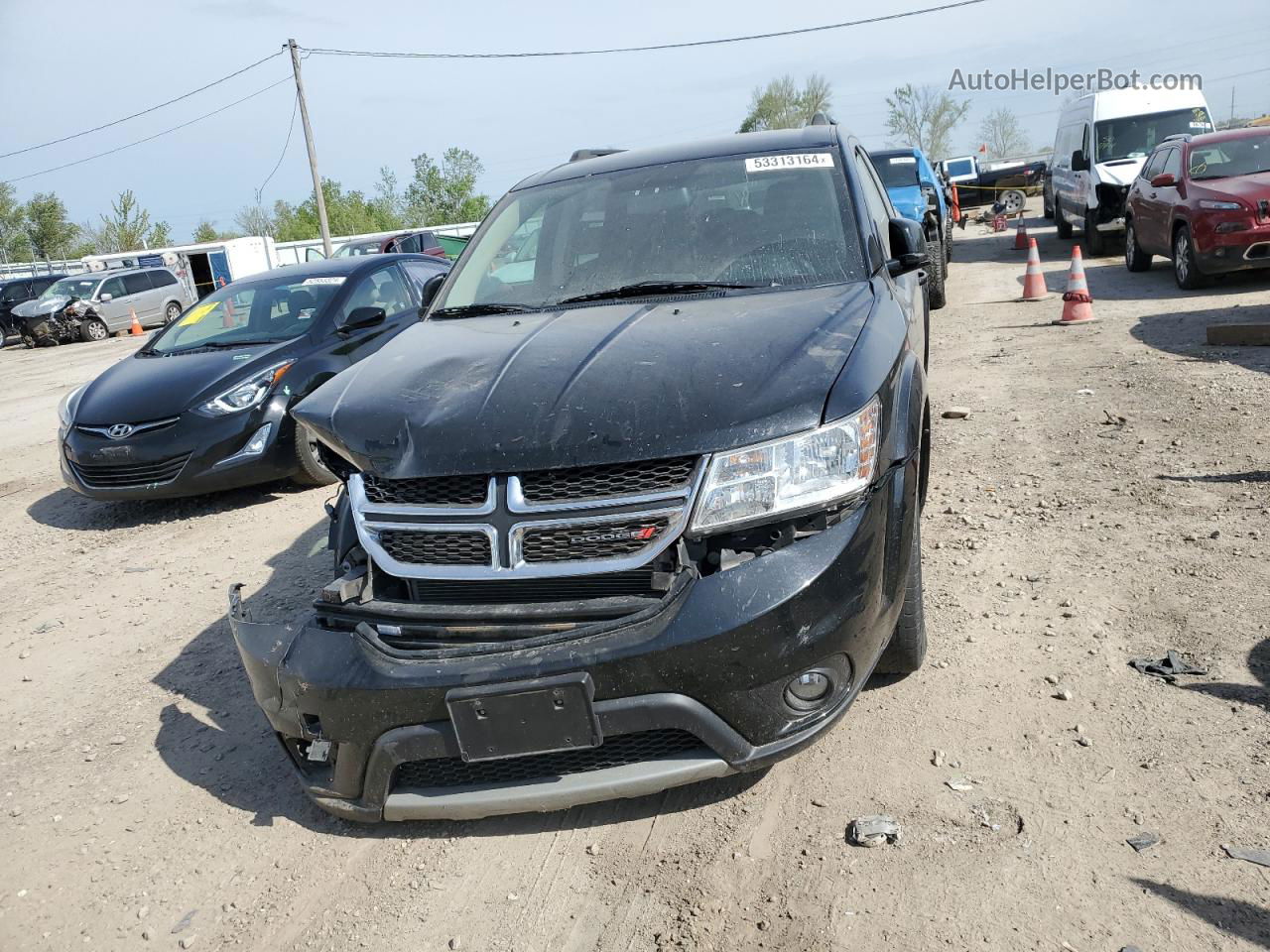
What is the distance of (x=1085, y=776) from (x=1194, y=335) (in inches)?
274

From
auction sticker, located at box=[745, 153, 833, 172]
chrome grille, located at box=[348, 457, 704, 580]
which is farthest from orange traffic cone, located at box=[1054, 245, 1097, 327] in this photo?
chrome grille, located at box=[348, 457, 704, 580]

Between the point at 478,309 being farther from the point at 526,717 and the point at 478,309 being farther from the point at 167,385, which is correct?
the point at 167,385

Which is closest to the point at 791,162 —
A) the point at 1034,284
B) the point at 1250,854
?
the point at 1250,854

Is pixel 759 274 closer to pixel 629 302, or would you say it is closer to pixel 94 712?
pixel 629 302

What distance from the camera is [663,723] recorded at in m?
2.51

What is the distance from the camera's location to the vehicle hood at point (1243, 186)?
10.2 metres

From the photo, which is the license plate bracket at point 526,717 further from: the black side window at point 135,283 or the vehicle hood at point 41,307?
the black side window at point 135,283

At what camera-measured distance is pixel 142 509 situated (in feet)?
23.7

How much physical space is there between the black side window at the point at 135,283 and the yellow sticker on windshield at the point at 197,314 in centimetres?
1913

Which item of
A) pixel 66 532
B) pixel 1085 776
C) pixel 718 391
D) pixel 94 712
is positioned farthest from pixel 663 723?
pixel 66 532

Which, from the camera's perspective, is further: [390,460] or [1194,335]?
[1194,335]

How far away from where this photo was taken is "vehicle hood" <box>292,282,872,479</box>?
8.57 feet

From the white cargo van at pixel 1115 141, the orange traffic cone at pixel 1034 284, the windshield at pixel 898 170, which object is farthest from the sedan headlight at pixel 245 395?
the white cargo van at pixel 1115 141

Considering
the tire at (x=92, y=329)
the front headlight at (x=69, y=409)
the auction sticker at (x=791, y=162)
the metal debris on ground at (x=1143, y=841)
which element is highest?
the auction sticker at (x=791, y=162)
